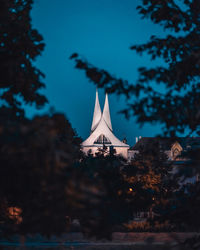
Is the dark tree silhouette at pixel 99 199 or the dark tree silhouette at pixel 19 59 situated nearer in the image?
the dark tree silhouette at pixel 99 199

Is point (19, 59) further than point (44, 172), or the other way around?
point (19, 59)

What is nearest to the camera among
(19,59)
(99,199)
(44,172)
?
(44,172)

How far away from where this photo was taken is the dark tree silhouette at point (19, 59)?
8812 millimetres

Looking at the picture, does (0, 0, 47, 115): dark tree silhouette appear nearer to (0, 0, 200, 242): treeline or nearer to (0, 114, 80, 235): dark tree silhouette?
(0, 0, 200, 242): treeline

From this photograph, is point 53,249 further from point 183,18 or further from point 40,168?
point 40,168

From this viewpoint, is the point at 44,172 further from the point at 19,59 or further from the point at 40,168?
the point at 19,59

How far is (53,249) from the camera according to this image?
18375 millimetres

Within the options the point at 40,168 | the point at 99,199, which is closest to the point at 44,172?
the point at 40,168

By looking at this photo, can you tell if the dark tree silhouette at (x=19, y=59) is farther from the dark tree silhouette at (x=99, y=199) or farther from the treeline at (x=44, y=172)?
the dark tree silhouette at (x=99, y=199)

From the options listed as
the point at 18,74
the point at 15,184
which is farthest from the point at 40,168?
the point at 18,74

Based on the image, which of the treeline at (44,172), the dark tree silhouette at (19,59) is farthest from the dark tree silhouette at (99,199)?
the dark tree silhouette at (19,59)

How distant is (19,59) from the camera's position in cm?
870

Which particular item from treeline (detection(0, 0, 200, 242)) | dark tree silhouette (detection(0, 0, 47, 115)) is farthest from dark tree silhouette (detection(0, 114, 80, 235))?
dark tree silhouette (detection(0, 0, 47, 115))

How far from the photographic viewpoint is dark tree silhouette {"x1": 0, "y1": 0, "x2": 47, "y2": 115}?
881 cm
